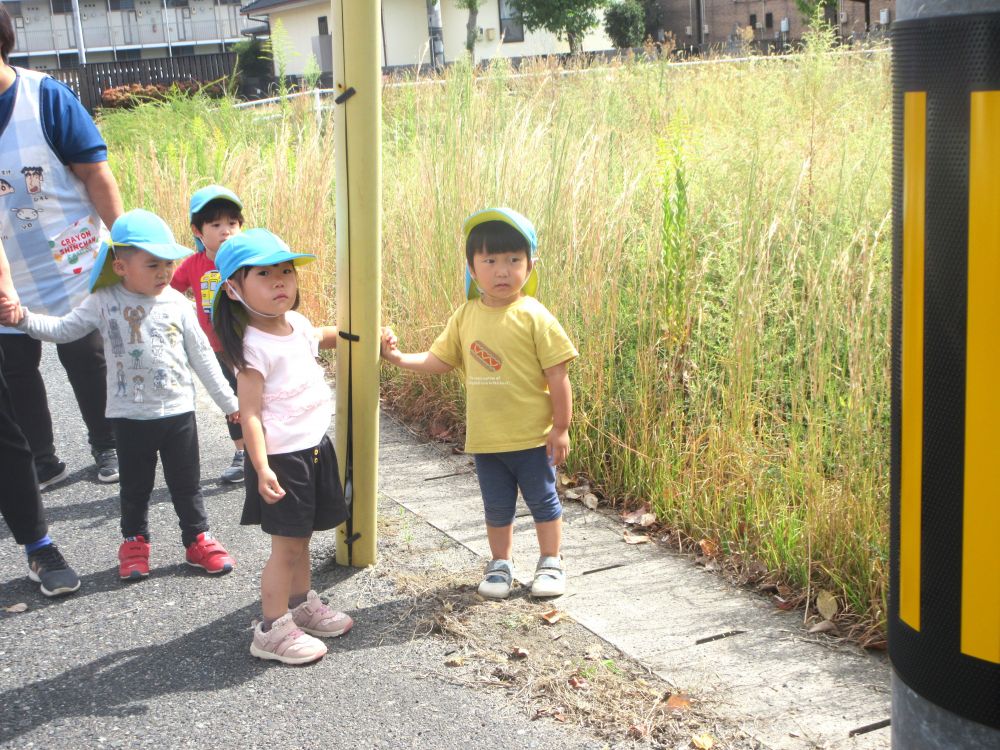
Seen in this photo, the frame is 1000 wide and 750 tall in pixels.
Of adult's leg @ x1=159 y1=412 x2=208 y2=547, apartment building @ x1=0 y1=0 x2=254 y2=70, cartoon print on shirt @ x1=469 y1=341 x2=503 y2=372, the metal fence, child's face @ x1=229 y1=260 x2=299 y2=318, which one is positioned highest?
apartment building @ x1=0 y1=0 x2=254 y2=70

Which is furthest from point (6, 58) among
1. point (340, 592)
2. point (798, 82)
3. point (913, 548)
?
point (798, 82)

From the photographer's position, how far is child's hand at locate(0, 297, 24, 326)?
3539 mm

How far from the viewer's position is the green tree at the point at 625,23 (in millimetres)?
45656

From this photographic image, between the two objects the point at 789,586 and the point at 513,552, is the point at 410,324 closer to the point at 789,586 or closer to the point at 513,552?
the point at 513,552

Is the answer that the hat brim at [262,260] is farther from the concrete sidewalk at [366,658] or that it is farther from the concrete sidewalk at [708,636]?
the concrete sidewalk at [708,636]

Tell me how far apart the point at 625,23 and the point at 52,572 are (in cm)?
4567

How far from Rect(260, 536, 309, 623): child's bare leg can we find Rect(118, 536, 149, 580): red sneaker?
813mm

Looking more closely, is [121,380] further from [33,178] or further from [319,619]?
[319,619]

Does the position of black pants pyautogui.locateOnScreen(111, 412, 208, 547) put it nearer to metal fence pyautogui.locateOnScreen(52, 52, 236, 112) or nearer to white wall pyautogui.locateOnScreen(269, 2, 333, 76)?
metal fence pyautogui.locateOnScreen(52, 52, 236, 112)

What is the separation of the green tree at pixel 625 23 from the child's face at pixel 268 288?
44.6 metres

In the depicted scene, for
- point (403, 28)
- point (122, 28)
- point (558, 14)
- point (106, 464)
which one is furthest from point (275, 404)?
point (122, 28)

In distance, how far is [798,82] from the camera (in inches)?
352

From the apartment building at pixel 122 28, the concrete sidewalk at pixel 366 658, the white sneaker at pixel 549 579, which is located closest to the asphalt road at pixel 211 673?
the concrete sidewalk at pixel 366 658

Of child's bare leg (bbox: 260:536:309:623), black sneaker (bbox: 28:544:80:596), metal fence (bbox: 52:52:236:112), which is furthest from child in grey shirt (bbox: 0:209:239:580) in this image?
metal fence (bbox: 52:52:236:112)
